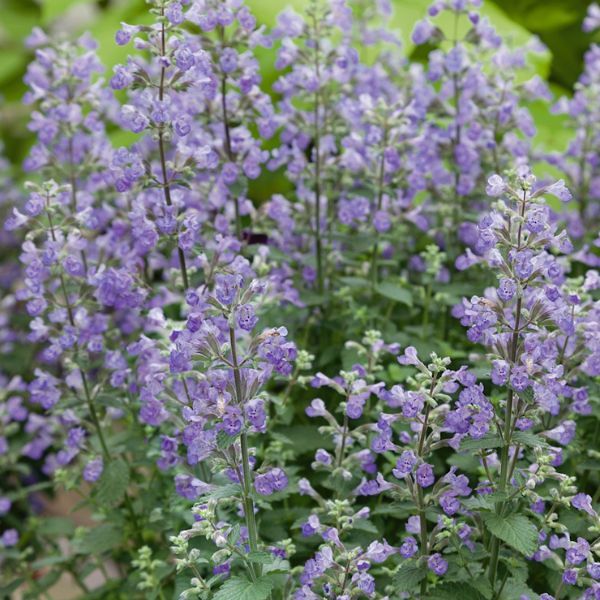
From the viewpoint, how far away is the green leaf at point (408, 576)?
1997 millimetres

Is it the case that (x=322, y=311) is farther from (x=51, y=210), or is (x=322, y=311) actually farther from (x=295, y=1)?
(x=295, y=1)

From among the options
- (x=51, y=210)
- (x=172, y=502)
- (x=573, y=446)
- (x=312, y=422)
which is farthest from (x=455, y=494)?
(x=51, y=210)

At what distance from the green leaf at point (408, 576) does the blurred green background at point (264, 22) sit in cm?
212

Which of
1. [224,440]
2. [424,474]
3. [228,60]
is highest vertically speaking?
[228,60]

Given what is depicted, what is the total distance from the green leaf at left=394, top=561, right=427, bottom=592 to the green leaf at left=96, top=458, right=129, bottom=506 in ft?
3.01

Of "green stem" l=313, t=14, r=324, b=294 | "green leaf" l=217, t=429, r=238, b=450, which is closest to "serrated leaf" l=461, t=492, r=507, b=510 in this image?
"green leaf" l=217, t=429, r=238, b=450

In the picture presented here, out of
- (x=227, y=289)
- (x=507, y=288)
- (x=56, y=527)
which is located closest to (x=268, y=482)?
(x=227, y=289)

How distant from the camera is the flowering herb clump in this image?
6.36ft

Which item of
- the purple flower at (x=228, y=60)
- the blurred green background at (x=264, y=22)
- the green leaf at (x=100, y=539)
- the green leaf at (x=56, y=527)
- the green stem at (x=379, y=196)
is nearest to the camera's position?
the purple flower at (x=228, y=60)

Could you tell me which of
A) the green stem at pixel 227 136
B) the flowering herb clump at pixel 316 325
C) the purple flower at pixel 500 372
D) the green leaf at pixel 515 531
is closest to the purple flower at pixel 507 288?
the flowering herb clump at pixel 316 325

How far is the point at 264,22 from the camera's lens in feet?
13.1

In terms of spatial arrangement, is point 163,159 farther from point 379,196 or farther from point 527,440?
point 527,440

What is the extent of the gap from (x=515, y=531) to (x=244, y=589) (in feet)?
1.86

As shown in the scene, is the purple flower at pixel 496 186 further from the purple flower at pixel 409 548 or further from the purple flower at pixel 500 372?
the purple flower at pixel 409 548
